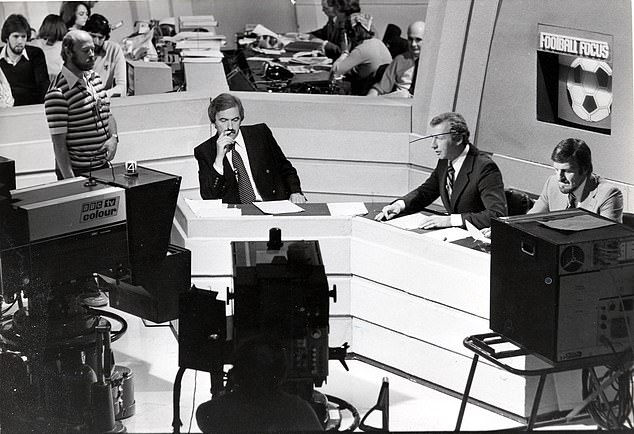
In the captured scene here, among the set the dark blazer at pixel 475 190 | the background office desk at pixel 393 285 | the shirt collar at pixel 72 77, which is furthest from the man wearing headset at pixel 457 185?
the shirt collar at pixel 72 77

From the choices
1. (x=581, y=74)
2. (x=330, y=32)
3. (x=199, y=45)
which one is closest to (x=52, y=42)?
(x=199, y=45)

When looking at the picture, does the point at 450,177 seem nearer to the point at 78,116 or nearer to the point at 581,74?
the point at 581,74

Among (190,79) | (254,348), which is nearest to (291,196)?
(190,79)

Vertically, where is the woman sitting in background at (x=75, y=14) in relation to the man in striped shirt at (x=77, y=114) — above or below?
above

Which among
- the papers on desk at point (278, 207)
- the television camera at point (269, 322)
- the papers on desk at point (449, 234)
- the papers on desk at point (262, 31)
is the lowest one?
the television camera at point (269, 322)

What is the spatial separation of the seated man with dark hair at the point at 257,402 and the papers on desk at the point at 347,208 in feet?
2.82

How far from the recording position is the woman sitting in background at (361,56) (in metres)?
5.31

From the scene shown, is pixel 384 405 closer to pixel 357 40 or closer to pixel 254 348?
pixel 254 348

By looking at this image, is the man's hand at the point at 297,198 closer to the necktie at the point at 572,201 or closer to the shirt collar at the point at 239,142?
the shirt collar at the point at 239,142

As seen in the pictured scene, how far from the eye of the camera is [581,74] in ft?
15.3

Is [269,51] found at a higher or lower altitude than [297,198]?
higher

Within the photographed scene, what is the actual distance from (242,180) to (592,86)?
145 centimetres

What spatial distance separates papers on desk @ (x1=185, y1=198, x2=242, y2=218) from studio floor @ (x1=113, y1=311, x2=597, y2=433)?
1.58ft

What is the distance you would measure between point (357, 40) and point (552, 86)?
1.03 meters
